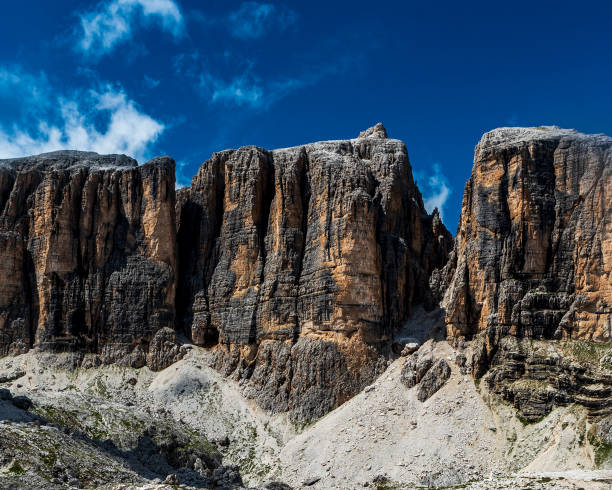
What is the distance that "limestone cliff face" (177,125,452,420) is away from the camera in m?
79.8

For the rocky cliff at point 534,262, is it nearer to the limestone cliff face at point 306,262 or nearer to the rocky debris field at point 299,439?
the rocky debris field at point 299,439

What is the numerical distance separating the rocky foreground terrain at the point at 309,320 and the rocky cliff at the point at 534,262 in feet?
0.62

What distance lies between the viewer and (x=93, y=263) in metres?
96.5

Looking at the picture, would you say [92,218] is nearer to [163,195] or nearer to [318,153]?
[163,195]

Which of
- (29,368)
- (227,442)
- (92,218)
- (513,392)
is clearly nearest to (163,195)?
(92,218)

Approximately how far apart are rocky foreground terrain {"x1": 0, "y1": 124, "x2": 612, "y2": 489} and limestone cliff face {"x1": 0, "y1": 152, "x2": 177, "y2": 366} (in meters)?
0.28

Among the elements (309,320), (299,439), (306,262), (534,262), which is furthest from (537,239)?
(299,439)

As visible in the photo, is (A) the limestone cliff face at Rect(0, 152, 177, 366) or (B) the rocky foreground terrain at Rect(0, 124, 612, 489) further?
(A) the limestone cliff face at Rect(0, 152, 177, 366)

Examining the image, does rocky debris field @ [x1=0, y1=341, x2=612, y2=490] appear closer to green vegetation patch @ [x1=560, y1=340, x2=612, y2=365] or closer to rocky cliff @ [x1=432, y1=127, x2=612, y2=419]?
rocky cliff @ [x1=432, y1=127, x2=612, y2=419]

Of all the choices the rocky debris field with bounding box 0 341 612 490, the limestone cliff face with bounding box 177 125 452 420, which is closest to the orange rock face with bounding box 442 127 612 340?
the rocky debris field with bounding box 0 341 612 490

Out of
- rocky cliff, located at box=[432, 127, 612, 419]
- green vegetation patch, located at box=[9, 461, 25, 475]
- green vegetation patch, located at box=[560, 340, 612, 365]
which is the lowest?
green vegetation patch, located at box=[9, 461, 25, 475]

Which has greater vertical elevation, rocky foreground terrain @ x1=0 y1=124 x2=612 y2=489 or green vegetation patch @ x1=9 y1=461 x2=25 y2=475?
rocky foreground terrain @ x1=0 y1=124 x2=612 y2=489

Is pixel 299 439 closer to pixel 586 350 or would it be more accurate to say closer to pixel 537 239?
pixel 586 350

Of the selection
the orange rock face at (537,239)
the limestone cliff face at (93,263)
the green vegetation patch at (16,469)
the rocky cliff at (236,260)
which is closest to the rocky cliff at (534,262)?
the orange rock face at (537,239)
